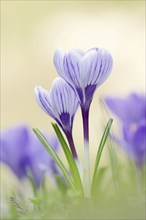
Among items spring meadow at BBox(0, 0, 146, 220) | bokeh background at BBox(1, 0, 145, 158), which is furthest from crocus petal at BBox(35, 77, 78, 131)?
bokeh background at BBox(1, 0, 145, 158)

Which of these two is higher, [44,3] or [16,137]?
[44,3]

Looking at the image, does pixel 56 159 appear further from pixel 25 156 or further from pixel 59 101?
pixel 25 156

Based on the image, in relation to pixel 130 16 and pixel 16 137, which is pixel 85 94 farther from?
pixel 130 16

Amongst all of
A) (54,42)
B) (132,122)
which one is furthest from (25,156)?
(54,42)

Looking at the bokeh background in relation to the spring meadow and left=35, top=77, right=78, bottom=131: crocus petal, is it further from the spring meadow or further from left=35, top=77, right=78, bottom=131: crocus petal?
left=35, top=77, right=78, bottom=131: crocus petal

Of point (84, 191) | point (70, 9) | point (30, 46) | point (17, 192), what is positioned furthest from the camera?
point (70, 9)

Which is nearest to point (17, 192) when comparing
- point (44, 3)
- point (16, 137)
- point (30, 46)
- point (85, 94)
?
point (16, 137)
